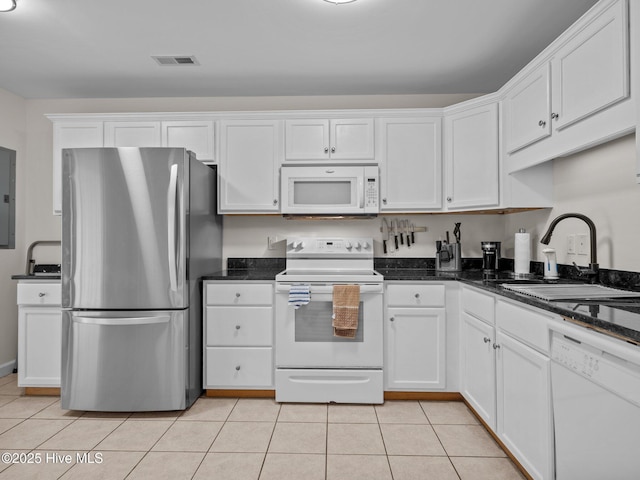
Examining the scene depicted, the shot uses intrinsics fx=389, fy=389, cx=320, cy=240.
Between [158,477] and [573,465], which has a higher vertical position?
[573,465]

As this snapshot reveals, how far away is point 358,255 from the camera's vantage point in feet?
10.1

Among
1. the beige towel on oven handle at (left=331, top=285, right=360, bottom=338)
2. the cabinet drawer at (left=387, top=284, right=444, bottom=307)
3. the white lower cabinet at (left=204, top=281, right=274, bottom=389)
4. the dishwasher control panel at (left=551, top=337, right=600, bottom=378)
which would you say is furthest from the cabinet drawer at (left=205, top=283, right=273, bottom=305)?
the dishwasher control panel at (left=551, top=337, right=600, bottom=378)

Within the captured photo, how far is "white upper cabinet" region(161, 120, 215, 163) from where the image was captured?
122 inches

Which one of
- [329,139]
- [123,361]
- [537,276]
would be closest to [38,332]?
[123,361]

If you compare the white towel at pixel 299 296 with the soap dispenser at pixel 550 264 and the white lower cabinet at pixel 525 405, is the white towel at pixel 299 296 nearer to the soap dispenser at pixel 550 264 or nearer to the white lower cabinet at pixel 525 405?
the white lower cabinet at pixel 525 405

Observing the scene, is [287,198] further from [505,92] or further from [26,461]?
[26,461]

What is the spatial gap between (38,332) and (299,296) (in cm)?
194

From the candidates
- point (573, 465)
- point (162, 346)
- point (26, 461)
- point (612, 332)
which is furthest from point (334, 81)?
point (26, 461)

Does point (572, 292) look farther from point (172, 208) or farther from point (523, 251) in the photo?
point (172, 208)

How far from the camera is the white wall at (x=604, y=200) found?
1891mm

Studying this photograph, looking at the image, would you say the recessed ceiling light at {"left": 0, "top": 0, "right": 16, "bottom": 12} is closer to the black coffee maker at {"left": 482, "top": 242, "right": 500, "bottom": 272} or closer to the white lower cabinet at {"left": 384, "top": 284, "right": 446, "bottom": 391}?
the white lower cabinet at {"left": 384, "top": 284, "right": 446, "bottom": 391}

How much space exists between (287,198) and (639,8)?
2193 millimetres

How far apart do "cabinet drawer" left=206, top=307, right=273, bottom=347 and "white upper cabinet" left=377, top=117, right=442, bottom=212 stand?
124 centimetres

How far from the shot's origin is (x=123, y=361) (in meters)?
2.48
